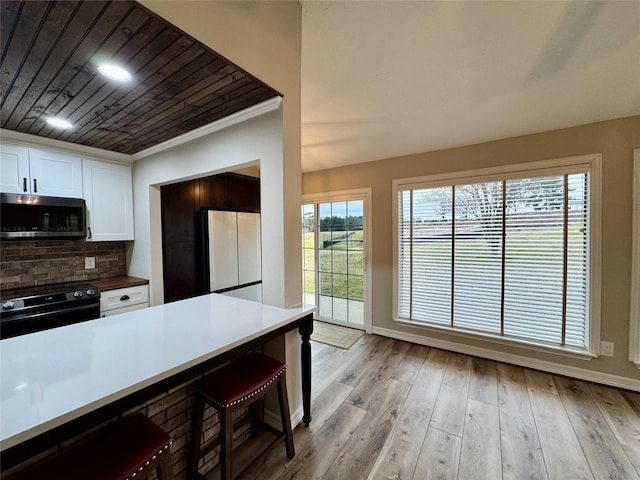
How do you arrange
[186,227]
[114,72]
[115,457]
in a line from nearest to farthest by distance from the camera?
[115,457] → [114,72] → [186,227]

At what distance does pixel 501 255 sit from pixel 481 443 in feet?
5.75

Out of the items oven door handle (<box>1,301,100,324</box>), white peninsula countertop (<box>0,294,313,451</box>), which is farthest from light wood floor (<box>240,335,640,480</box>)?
oven door handle (<box>1,301,100,324</box>)

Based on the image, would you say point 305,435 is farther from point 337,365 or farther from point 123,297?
point 123,297

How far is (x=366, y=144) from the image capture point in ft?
9.73

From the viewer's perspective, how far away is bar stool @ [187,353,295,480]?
1.19 meters

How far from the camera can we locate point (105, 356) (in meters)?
1.05

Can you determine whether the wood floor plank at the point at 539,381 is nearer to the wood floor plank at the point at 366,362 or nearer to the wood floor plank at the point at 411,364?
the wood floor plank at the point at 411,364

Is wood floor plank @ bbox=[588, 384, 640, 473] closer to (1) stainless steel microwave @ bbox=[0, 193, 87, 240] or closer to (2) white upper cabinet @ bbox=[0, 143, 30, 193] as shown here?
(1) stainless steel microwave @ bbox=[0, 193, 87, 240]

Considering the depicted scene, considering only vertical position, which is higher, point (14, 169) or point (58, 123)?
point (58, 123)

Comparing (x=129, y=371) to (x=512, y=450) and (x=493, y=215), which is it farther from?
(x=493, y=215)

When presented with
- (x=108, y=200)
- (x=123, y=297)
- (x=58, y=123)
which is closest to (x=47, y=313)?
(x=123, y=297)

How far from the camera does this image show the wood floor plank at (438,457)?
145 cm

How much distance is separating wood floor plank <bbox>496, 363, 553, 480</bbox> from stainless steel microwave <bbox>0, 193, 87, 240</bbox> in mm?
3884

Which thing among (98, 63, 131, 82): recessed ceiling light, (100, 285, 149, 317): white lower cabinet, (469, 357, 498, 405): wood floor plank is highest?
(98, 63, 131, 82): recessed ceiling light
